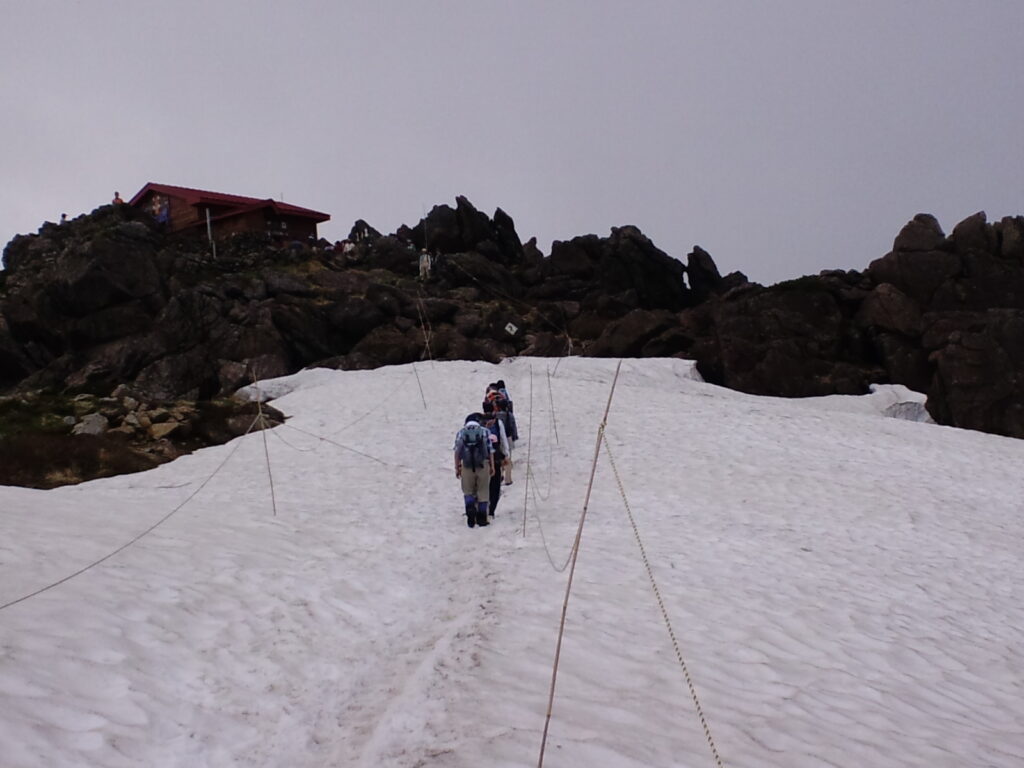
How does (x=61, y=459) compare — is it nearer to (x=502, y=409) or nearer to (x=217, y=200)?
(x=502, y=409)

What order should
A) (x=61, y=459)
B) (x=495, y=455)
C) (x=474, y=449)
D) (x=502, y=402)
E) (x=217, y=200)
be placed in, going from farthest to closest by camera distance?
(x=217, y=200)
(x=502, y=402)
(x=61, y=459)
(x=495, y=455)
(x=474, y=449)

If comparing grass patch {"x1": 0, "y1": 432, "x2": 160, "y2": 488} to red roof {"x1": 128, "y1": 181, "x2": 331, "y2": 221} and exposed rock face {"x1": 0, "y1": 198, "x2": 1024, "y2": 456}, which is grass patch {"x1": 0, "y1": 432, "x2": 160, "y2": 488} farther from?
red roof {"x1": 128, "y1": 181, "x2": 331, "y2": 221}

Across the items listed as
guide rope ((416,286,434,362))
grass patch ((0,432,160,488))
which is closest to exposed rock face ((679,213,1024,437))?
guide rope ((416,286,434,362))

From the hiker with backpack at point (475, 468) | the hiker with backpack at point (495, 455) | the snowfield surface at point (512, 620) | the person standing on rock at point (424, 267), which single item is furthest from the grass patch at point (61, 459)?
the person standing on rock at point (424, 267)

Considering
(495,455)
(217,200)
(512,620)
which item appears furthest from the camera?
(217,200)

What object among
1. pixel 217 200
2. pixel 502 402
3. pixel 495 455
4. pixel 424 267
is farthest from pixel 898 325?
pixel 217 200

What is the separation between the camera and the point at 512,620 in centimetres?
684

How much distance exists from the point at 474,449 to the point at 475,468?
1.24 feet

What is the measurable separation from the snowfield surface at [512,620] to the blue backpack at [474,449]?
128 centimetres

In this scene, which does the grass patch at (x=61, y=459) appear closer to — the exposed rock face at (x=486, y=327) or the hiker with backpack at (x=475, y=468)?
the hiker with backpack at (x=475, y=468)

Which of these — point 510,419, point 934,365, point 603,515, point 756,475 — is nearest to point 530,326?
point 934,365

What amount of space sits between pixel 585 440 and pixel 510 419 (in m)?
2.89

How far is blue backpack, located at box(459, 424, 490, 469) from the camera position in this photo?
36.3ft

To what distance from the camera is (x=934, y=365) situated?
93.8 ft
